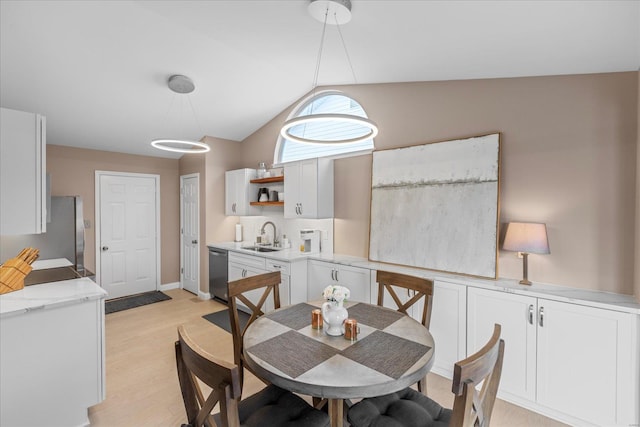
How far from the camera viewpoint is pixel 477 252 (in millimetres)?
2682

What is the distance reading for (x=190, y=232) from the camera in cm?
534

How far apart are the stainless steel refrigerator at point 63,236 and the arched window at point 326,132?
274cm

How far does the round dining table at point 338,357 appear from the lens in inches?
52.0

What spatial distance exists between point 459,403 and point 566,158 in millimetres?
2252

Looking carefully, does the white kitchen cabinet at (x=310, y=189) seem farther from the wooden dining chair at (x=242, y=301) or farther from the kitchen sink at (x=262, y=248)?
the wooden dining chair at (x=242, y=301)

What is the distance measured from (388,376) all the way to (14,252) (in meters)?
4.44

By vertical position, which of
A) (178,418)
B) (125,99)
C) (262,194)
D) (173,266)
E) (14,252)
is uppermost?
(125,99)

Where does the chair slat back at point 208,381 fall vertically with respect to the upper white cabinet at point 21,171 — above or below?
below

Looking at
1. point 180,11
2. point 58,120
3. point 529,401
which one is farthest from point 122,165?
point 529,401

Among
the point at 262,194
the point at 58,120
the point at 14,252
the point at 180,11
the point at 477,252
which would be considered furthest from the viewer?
the point at 262,194

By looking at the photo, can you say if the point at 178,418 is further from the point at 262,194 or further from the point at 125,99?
the point at 125,99

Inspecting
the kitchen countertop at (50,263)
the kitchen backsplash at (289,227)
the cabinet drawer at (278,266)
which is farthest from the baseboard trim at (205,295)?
the kitchen countertop at (50,263)

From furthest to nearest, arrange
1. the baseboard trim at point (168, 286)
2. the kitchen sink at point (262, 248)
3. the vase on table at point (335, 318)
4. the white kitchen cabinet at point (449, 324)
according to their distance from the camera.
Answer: the baseboard trim at point (168, 286), the kitchen sink at point (262, 248), the white kitchen cabinet at point (449, 324), the vase on table at point (335, 318)

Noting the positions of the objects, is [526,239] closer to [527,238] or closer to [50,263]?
[527,238]
